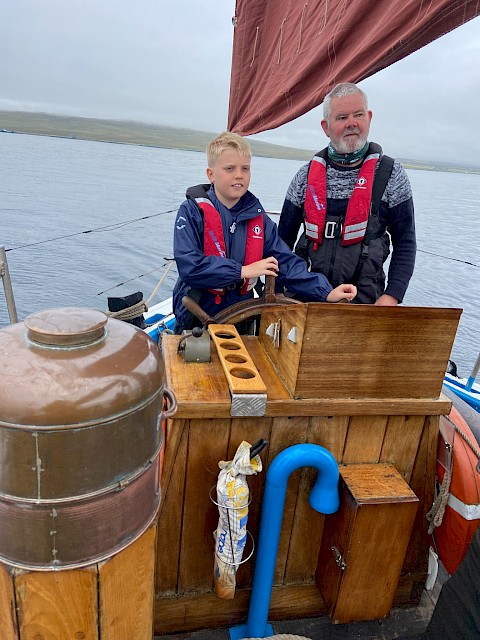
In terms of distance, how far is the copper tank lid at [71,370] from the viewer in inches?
37.8

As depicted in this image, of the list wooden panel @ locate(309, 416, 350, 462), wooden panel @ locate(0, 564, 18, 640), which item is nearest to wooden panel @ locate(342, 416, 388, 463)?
wooden panel @ locate(309, 416, 350, 462)

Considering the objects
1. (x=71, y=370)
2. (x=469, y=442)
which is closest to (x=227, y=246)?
(x=469, y=442)

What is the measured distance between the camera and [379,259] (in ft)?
8.92

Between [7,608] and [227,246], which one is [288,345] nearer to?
[227,246]

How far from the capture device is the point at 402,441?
1867 millimetres

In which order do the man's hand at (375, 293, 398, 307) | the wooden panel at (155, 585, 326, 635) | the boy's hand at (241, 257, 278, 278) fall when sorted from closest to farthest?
the wooden panel at (155, 585, 326, 635) < the boy's hand at (241, 257, 278, 278) < the man's hand at (375, 293, 398, 307)

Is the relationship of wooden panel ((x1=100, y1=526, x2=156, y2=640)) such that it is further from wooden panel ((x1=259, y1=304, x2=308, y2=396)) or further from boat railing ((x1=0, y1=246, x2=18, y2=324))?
boat railing ((x1=0, y1=246, x2=18, y2=324))

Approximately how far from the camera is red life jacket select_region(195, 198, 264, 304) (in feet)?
7.77

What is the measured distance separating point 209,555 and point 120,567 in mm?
809

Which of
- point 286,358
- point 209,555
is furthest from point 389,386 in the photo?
point 209,555

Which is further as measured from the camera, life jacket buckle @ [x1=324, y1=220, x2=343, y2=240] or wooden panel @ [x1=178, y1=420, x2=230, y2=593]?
life jacket buckle @ [x1=324, y1=220, x2=343, y2=240]

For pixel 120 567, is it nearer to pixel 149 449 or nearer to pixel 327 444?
pixel 149 449

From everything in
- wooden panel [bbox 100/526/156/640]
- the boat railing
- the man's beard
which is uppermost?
the man's beard

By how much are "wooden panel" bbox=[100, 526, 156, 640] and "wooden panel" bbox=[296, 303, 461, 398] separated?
71 cm
